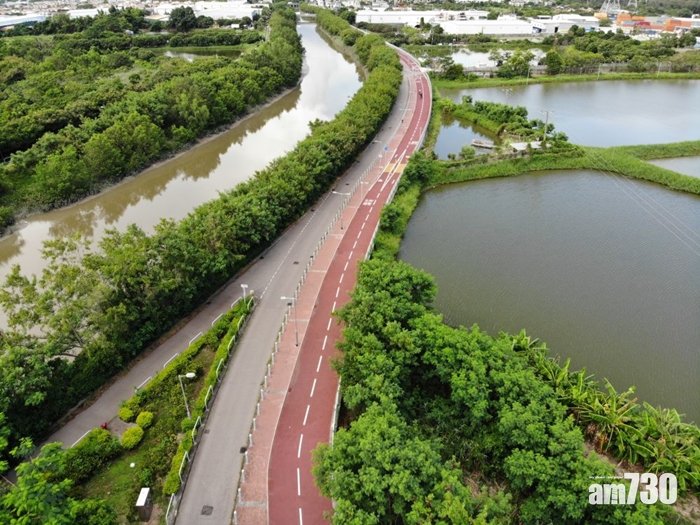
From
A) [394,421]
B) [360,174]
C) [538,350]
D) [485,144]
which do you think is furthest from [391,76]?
[394,421]

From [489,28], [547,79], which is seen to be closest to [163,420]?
[547,79]

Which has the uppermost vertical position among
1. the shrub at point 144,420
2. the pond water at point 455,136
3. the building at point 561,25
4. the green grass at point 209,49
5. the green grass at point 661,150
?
the building at point 561,25

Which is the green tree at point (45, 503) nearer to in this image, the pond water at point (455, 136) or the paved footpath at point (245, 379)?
the paved footpath at point (245, 379)

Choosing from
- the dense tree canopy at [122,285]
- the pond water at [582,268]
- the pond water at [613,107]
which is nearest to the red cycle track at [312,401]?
the pond water at [582,268]

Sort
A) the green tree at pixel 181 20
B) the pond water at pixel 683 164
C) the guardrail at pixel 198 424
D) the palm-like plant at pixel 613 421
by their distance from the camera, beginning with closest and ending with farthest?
1. the guardrail at pixel 198 424
2. the palm-like plant at pixel 613 421
3. the pond water at pixel 683 164
4. the green tree at pixel 181 20

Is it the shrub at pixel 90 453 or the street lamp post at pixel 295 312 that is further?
the street lamp post at pixel 295 312
